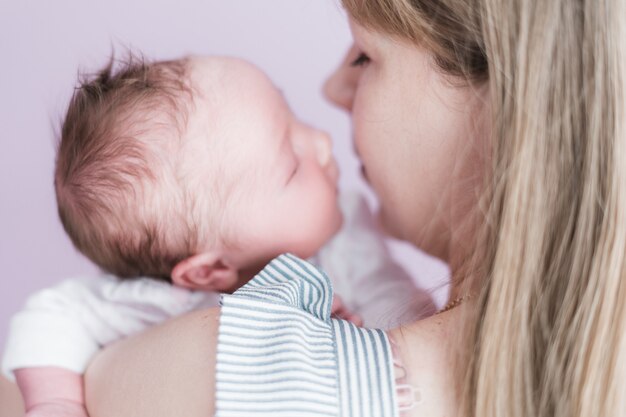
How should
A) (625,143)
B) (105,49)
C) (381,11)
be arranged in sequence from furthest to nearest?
(105,49)
(381,11)
(625,143)

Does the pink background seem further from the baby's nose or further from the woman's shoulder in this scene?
the woman's shoulder

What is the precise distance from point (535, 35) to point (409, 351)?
33cm

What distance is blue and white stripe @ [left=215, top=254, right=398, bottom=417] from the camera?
0.73 m

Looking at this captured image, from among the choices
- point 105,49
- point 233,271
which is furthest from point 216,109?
point 105,49

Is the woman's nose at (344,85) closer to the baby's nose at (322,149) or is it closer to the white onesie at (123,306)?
the baby's nose at (322,149)

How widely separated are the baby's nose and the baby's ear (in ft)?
0.72

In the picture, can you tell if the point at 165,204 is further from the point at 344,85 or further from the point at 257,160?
the point at 344,85

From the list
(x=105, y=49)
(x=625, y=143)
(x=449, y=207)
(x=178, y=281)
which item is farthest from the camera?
(x=105, y=49)

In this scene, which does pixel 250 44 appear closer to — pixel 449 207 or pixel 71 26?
pixel 71 26

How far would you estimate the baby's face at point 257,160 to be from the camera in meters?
1.03

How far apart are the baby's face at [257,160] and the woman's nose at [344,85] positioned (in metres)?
0.07

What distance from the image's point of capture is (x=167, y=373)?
0.80 meters

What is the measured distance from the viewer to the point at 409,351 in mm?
783

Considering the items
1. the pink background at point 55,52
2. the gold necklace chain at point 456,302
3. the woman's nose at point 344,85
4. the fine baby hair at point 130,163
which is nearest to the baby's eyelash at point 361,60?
the woman's nose at point 344,85
